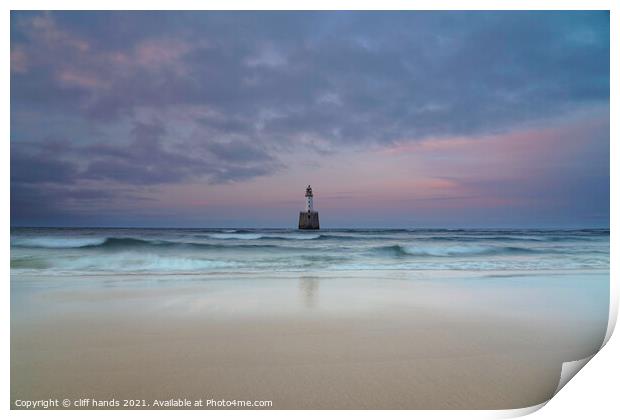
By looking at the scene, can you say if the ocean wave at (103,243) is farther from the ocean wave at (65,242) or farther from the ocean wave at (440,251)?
the ocean wave at (440,251)

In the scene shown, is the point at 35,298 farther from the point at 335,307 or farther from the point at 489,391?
the point at 489,391

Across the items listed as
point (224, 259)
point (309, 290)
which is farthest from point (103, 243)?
point (309, 290)

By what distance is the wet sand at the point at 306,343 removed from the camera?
196cm

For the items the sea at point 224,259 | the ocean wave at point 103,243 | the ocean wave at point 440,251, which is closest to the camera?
the sea at point 224,259

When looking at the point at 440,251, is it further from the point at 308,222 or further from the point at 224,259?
the point at 308,222

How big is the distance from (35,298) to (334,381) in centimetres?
279

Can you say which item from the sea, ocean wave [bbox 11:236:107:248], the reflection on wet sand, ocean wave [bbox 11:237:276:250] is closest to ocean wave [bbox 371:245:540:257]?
the sea

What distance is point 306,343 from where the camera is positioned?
235 centimetres

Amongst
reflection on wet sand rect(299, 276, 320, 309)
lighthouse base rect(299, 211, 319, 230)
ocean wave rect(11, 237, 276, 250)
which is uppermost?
lighthouse base rect(299, 211, 319, 230)

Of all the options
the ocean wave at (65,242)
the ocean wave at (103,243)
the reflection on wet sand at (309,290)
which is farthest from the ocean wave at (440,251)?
the ocean wave at (65,242)

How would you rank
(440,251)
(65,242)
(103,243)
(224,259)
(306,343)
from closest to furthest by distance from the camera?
1. (306,343)
2. (224,259)
3. (65,242)
4. (440,251)
5. (103,243)

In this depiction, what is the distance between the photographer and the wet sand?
196 cm

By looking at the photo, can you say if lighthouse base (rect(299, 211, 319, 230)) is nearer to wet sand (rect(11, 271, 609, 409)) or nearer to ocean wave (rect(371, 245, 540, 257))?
ocean wave (rect(371, 245, 540, 257))

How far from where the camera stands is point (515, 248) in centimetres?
930
